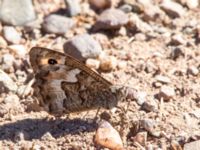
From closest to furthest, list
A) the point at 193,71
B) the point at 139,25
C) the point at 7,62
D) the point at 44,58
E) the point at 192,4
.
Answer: the point at 44,58 < the point at 193,71 < the point at 7,62 < the point at 139,25 < the point at 192,4

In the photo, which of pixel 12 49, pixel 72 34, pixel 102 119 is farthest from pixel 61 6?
pixel 102 119

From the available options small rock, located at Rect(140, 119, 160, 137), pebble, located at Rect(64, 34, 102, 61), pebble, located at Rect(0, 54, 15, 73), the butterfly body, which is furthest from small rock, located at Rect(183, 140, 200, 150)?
pebble, located at Rect(0, 54, 15, 73)

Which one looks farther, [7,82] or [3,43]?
[3,43]

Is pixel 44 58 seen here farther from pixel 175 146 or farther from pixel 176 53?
pixel 176 53

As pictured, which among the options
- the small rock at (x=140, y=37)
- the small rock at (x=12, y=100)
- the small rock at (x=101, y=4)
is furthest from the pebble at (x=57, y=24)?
the small rock at (x=12, y=100)

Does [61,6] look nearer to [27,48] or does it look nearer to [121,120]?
[27,48]

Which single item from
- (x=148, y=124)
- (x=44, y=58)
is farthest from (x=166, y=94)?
(x=44, y=58)

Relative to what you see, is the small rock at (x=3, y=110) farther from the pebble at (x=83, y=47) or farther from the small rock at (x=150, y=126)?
the small rock at (x=150, y=126)
